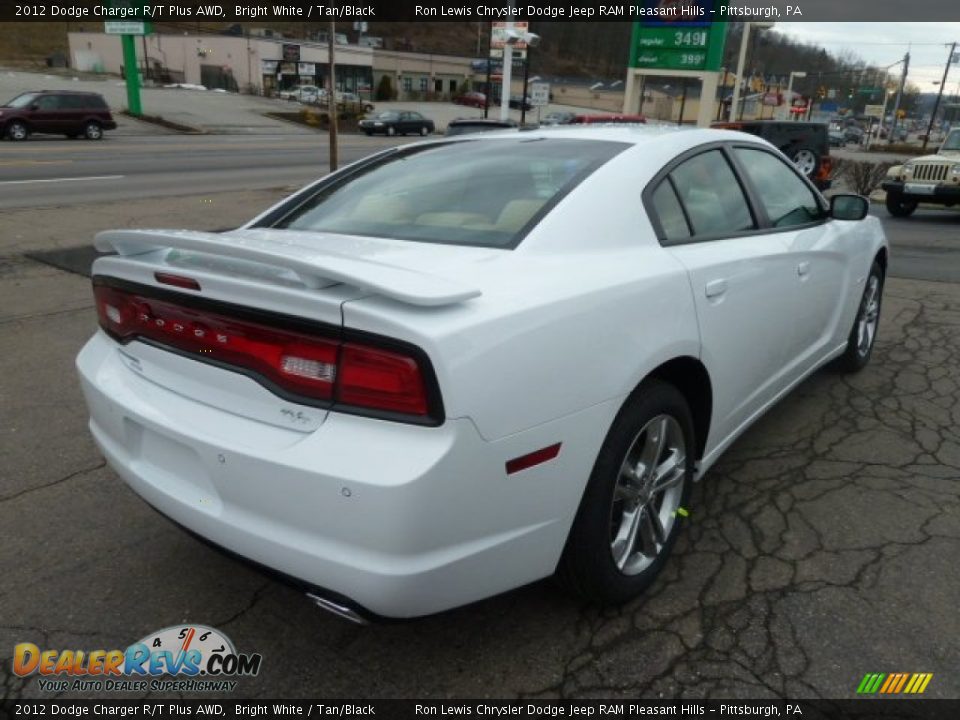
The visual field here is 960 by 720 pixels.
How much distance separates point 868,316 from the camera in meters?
4.78

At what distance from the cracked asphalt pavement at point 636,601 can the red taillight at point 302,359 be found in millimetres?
718

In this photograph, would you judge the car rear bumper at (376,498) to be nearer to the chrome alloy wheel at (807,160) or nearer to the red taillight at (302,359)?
the red taillight at (302,359)

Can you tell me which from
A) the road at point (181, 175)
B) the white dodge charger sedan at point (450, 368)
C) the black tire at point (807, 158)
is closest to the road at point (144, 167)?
the road at point (181, 175)

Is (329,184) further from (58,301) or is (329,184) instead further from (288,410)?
(58,301)

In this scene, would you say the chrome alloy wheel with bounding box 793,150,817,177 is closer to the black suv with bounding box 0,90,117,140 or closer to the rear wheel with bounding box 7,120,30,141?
the black suv with bounding box 0,90,117,140

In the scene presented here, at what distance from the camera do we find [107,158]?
20766mm

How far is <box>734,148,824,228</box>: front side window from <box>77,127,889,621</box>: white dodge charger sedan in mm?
407

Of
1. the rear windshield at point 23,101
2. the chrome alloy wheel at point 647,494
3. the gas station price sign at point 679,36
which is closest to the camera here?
the chrome alloy wheel at point 647,494

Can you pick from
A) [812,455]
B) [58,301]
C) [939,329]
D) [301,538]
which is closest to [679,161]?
[812,455]

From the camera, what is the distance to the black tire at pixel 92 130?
87.9 feet

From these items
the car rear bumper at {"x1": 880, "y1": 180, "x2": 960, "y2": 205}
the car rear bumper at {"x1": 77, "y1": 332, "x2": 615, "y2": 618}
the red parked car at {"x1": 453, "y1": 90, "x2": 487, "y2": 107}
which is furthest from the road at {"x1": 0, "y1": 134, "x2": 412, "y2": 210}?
the red parked car at {"x1": 453, "y1": 90, "x2": 487, "y2": 107}

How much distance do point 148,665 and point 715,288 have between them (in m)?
2.23

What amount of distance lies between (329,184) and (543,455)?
1.88m

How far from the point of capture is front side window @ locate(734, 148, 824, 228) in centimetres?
340
